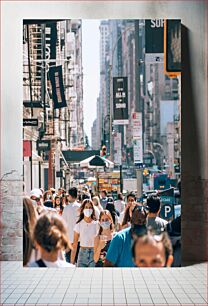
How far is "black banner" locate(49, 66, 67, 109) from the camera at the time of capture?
19.4ft

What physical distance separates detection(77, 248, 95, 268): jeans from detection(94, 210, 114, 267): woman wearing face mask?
4cm

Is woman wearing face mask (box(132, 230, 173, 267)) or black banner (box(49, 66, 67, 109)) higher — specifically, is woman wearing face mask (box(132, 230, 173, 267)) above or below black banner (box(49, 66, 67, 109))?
below

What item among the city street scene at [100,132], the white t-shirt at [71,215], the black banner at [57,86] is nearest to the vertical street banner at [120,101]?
the city street scene at [100,132]

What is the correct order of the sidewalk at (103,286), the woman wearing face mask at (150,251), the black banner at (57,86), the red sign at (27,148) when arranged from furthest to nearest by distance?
the red sign at (27,148) < the black banner at (57,86) < the woman wearing face mask at (150,251) < the sidewalk at (103,286)

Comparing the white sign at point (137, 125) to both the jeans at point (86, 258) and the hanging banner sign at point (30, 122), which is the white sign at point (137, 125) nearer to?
the hanging banner sign at point (30, 122)

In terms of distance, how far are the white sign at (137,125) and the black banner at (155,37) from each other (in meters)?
0.71

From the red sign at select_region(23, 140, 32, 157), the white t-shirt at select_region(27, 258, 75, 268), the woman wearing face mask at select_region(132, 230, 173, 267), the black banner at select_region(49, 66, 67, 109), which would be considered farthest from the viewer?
the red sign at select_region(23, 140, 32, 157)

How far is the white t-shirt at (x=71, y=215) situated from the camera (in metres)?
5.84

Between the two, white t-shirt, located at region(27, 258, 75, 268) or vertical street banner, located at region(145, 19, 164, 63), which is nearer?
white t-shirt, located at region(27, 258, 75, 268)

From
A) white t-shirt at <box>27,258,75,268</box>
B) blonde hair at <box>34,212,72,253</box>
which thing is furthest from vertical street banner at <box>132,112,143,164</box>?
white t-shirt at <box>27,258,75,268</box>

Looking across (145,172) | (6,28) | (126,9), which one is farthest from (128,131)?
(6,28)

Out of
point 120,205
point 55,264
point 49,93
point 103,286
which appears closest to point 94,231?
point 120,205

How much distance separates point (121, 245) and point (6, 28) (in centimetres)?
267

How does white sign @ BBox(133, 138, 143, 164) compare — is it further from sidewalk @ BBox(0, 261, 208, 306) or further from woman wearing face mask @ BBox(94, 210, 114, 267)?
sidewalk @ BBox(0, 261, 208, 306)
